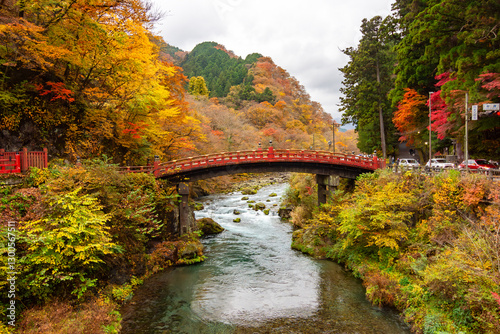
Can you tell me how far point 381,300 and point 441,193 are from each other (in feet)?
20.2

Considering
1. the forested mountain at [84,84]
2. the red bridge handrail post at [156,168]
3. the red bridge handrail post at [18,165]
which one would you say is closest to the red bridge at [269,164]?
the red bridge handrail post at [156,168]

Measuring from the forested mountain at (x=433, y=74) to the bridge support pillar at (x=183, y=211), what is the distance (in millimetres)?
20178

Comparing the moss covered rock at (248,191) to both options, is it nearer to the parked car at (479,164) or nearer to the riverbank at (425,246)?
the riverbank at (425,246)

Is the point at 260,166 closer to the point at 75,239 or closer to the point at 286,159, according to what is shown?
the point at 286,159

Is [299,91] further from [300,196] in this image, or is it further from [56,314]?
[56,314]

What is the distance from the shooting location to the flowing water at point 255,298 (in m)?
11.8

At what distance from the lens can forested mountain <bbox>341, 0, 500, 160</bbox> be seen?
60.1ft

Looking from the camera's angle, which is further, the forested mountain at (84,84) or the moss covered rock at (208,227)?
the moss covered rock at (208,227)

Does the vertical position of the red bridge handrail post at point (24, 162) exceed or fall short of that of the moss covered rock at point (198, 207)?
it exceeds it

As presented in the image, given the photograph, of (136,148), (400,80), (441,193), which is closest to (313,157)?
(441,193)

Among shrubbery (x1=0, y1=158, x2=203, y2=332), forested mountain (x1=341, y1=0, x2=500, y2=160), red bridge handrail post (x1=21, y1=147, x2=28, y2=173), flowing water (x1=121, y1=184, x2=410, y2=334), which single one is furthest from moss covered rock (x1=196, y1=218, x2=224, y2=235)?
forested mountain (x1=341, y1=0, x2=500, y2=160)

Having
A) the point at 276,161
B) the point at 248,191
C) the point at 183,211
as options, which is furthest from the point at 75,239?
the point at 248,191

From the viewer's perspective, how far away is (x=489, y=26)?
18109mm

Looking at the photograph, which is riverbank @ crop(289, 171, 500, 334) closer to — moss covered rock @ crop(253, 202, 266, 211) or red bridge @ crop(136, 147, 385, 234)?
red bridge @ crop(136, 147, 385, 234)
